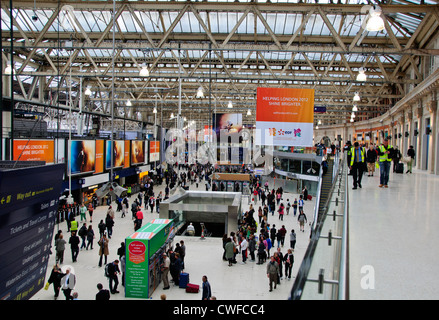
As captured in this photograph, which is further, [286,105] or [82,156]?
[82,156]

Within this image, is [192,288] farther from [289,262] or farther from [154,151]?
[154,151]

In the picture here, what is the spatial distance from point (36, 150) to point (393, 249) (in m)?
16.7

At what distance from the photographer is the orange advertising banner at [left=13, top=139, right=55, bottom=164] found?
16.6 meters

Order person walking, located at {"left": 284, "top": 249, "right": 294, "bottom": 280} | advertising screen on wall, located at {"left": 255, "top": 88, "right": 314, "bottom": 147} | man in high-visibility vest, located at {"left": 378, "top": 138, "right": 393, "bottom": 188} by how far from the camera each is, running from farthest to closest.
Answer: advertising screen on wall, located at {"left": 255, "top": 88, "right": 314, "bottom": 147} → man in high-visibility vest, located at {"left": 378, "top": 138, "right": 393, "bottom": 188} → person walking, located at {"left": 284, "top": 249, "right": 294, "bottom": 280}

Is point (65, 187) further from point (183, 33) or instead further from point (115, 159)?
point (183, 33)

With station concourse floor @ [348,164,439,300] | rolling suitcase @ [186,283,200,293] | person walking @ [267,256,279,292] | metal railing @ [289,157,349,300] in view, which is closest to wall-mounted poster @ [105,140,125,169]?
rolling suitcase @ [186,283,200,293]

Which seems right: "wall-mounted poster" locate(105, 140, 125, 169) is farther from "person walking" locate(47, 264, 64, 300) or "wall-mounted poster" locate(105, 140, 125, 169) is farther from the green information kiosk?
"person walking" locate(47, 264, 64, 300)

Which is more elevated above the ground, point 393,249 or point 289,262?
point 393,249

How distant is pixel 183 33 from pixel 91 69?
12.1 metres

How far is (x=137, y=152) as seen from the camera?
31938 millimetres

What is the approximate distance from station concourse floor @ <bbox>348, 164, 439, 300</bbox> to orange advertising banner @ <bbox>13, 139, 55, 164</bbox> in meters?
14.7

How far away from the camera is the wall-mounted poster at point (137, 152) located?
30806 mm

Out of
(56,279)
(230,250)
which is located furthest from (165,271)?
(56,279)
